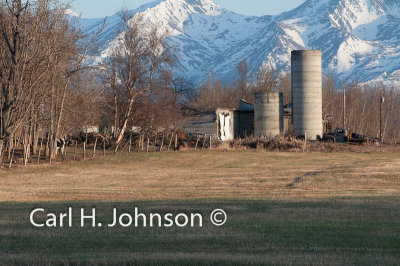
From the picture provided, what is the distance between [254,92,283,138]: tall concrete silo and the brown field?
890 cm

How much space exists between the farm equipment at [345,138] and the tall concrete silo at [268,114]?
452 centimetres

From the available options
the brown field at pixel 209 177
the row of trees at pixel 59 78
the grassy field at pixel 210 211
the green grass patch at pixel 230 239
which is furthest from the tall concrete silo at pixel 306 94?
the green grass patch at pixel 230 239

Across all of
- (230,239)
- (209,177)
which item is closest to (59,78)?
(209,177)

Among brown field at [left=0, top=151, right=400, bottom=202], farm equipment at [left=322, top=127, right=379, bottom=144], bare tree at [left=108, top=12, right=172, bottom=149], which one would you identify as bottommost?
brown field at [left=0, top=151, right=400, bottom=202]

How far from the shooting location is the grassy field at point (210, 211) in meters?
11.6

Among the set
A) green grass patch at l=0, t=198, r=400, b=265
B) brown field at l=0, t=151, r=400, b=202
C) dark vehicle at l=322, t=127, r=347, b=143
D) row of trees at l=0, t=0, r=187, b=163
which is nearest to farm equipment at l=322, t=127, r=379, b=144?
dark vehicle at l=322, t=127, r=347, b=143

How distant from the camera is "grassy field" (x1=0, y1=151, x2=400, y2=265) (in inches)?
456

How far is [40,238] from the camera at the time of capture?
1384 centimetres

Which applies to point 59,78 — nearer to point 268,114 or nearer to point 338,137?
point 268,114

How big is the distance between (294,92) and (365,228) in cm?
4701

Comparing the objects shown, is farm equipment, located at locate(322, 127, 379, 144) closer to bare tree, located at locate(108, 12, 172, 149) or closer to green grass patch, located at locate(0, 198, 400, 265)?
bare tree, located at locate(108, 12, 172, 149)

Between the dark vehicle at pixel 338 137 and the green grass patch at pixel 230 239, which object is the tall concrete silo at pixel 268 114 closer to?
the dark vehicle at pixel 338 137

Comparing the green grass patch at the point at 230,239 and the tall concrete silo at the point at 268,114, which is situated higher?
the tall concrete silo at the point at 268,114

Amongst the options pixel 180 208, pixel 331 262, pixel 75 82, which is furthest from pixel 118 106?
pixel 331 262
